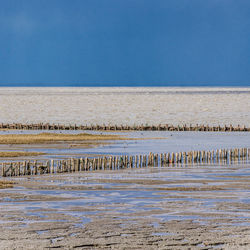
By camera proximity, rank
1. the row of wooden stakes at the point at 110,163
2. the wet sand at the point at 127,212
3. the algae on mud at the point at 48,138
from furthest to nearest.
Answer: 1. the algae on mud at the point at 48,138
2. the row of wooden stakes at the point at 110,163
3. the wet sand at the point at 127,212

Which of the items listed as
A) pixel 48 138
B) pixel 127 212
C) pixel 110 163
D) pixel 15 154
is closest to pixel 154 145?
pixel 48 138

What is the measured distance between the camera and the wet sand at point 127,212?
1656cm

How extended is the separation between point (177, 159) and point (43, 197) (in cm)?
1465

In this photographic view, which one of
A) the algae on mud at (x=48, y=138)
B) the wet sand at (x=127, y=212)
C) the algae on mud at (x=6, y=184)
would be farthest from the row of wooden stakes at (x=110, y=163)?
the algae on mud at (x=48, y=138)

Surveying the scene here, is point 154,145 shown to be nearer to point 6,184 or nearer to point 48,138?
point 48,138

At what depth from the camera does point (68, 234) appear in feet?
56.9

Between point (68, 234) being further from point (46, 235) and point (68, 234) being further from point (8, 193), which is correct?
point (8, 193)

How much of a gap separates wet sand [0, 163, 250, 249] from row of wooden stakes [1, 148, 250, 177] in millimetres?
1411

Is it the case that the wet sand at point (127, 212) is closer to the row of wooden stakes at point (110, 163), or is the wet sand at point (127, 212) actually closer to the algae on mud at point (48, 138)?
the row of wooden stakes at point (110, 163)

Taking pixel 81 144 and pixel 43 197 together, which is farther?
pixel 81 144

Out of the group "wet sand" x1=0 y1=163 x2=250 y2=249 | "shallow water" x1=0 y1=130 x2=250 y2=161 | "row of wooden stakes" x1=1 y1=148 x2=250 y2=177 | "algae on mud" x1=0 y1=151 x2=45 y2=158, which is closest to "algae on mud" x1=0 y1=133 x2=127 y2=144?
"shallow water" x1=0 y1=130 x2=250 y2=161

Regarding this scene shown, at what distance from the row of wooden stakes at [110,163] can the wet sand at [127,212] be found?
141cm

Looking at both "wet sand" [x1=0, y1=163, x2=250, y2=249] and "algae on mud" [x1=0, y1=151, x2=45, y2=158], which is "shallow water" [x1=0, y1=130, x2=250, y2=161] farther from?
"wet sand" [x1=0, y1=163, x2=250, y2=249]

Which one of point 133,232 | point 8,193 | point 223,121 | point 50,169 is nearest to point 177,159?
point 50,169
